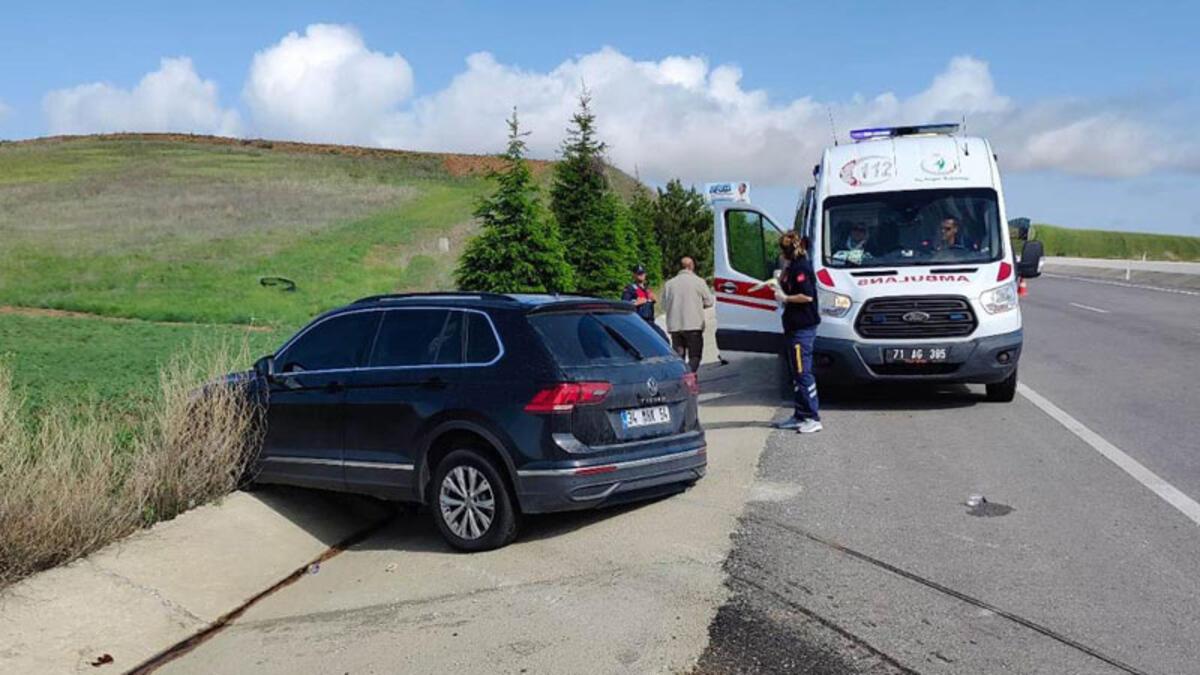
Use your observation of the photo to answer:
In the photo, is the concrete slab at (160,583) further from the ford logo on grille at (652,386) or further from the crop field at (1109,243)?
the crop field at (1109,243)

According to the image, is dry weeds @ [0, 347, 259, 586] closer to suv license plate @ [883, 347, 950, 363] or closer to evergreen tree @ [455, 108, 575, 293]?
suv license plate @ [883, 347, 950, 363]

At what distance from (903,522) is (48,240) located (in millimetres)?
49691

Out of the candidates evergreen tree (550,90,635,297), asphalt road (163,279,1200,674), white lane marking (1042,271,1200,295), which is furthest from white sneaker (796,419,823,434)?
white lane marking (1042,271,1200,295)

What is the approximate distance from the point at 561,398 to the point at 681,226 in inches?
1492

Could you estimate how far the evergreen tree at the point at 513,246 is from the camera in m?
22.2

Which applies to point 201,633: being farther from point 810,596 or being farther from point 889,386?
point 889,386

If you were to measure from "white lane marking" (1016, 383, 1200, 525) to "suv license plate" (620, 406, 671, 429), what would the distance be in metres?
3.36

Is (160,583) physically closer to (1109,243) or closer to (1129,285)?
(1129,285)

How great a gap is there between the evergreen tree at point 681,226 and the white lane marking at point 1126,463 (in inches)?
1239

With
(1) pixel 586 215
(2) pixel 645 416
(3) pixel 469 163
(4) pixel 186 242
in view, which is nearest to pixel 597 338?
(2) pixel 645 416

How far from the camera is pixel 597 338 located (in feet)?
25.7

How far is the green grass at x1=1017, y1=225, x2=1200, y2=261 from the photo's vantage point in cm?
9519

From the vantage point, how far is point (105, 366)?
60.0 ft

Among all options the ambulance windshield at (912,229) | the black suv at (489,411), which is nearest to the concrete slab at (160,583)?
the black suv at (489,411)
